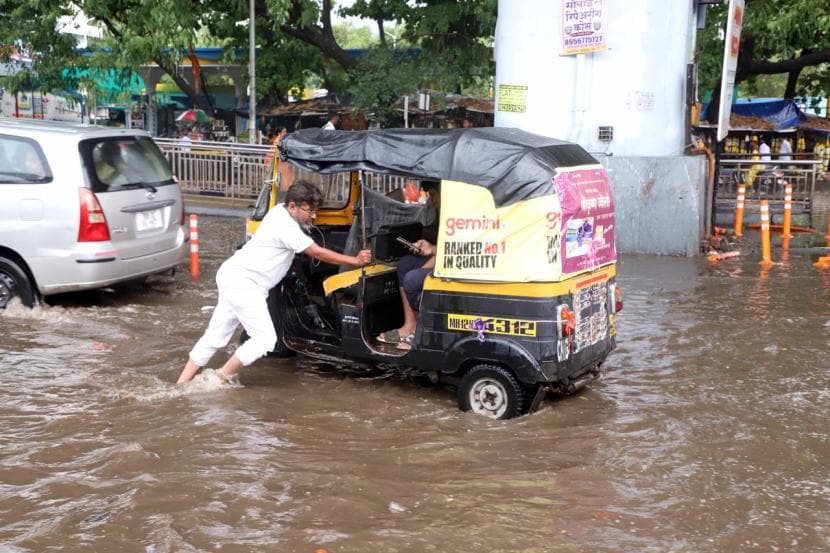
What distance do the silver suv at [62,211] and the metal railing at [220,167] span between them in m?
8.03

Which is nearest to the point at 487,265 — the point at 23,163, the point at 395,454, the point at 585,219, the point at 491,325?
the point at 491,325

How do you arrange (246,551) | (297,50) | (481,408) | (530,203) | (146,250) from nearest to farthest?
(246,551) < (530,203) < (481,408) < (146,250) < (297,50)

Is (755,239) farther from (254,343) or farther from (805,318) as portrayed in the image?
(254,343)

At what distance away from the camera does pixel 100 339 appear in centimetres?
876

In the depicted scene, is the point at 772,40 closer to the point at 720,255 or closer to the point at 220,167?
the point at 720,255

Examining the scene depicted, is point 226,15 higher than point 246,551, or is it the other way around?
point 226,15

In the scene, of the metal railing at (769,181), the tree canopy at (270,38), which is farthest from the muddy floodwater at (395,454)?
the tree canopy at (270,38)

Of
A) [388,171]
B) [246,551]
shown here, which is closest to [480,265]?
[388,171]

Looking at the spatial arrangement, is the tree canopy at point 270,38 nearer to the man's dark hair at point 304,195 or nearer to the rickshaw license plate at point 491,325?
the man's dark hair at point 304,195

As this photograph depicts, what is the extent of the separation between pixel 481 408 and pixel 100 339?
158 inches

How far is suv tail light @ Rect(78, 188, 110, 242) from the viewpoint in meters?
9.08

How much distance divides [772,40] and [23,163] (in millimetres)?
16039

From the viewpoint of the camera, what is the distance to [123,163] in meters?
9.70

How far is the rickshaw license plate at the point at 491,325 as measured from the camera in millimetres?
6230
